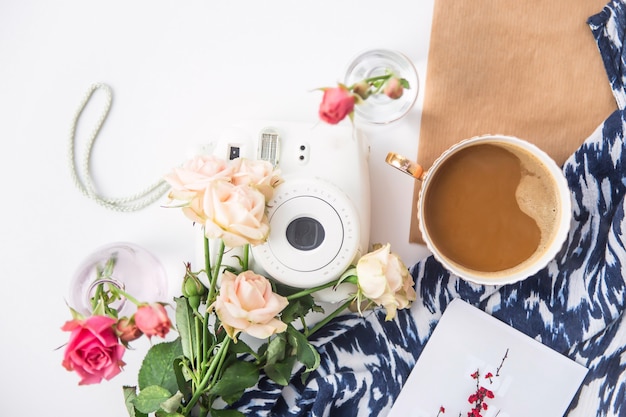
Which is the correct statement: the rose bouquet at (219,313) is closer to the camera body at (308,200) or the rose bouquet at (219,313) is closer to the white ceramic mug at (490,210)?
the camera body at (308,200)

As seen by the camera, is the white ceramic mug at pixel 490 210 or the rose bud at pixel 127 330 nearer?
the rose bud at pixel 127 330

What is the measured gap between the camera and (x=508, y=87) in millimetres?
780

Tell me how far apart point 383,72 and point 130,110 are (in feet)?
1.14

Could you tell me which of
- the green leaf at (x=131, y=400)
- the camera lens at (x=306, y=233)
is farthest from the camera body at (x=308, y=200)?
the green leaf at (x=131, y=400)

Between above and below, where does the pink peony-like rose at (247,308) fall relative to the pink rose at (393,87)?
below

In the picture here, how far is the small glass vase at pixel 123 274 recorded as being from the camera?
76 cm

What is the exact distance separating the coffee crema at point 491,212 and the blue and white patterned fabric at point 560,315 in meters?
0.05

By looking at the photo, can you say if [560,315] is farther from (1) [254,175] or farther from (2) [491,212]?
(1) [254,175]

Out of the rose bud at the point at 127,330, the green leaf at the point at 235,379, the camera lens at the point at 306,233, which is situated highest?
the camera lens at the point at 306,233

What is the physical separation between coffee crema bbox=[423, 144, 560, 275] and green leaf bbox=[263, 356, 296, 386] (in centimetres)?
24

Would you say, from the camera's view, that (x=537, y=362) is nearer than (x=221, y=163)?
No

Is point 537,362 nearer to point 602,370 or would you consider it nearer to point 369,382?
point 602,370

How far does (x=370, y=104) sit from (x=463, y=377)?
1.28 ft

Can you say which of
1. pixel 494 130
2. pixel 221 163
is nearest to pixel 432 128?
pixel 494 130
